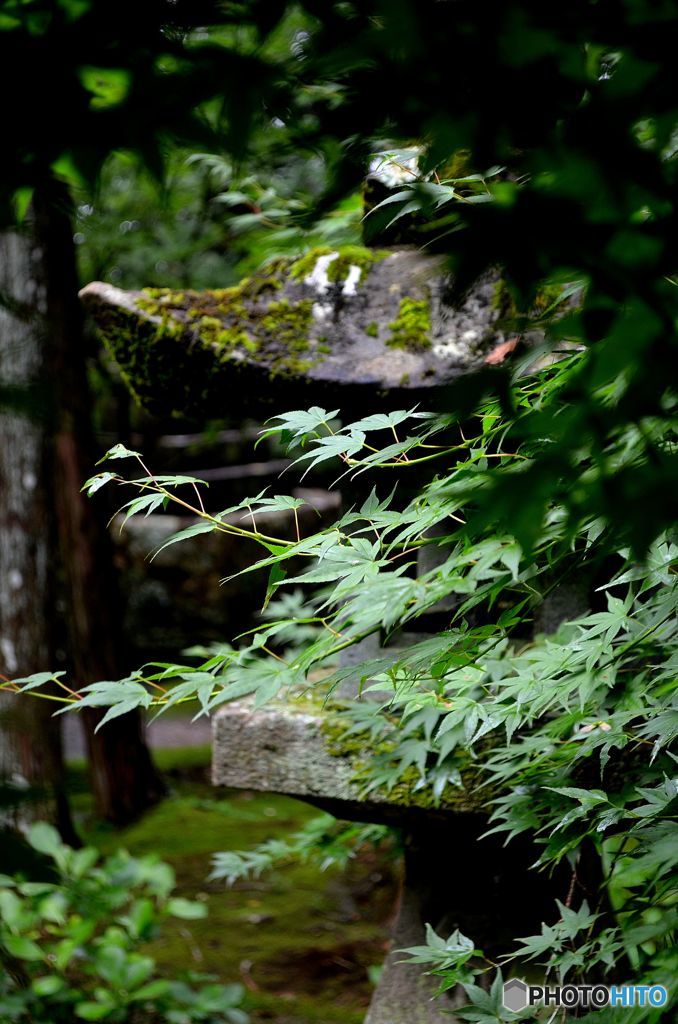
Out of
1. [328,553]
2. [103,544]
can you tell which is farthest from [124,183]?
[328,553]

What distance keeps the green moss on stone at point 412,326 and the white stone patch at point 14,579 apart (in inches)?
91.0

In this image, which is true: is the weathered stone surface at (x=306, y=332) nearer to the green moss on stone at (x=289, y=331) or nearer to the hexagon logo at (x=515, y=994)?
the green moss on stone at (x=289, y=331)

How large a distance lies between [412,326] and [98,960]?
67.3 inches

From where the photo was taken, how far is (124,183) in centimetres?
586

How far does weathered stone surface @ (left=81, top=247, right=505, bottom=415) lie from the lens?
1.29m

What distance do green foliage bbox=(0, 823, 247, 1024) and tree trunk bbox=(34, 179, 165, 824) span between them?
3.31 feet

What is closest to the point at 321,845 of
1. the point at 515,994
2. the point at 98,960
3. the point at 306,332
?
the point at 515,994

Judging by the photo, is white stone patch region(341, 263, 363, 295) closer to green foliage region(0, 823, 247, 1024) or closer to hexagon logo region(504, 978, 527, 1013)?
hexagon logo region(504, 978, 527, 1013)

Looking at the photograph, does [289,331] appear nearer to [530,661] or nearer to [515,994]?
[530,661]

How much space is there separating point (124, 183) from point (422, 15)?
239 inches

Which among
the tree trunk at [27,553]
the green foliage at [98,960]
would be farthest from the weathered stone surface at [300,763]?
the tree trunk at [27,553]

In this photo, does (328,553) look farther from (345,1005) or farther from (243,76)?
(345,1005)

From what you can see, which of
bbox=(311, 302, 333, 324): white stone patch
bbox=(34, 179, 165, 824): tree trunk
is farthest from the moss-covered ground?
bbox=(311, 302, 333, 324): white stone patch

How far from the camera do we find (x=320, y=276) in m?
1.35
